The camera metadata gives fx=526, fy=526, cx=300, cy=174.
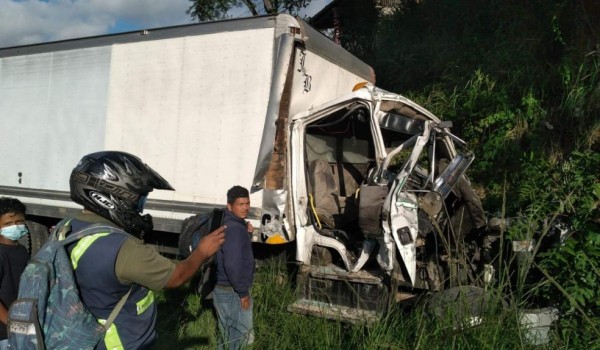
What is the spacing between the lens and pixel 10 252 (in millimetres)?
3375

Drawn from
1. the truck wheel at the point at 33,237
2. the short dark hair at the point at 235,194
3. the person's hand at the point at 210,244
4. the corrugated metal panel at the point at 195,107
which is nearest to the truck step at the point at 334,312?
the short dark hair at the point at 235,194

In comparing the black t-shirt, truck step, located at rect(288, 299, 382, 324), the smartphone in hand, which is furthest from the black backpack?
the black t-shirt

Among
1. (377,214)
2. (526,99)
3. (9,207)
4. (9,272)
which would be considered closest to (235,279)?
(377,214)

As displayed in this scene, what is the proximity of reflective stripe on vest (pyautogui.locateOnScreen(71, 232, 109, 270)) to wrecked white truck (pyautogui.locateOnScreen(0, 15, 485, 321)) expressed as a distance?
8.25 feet

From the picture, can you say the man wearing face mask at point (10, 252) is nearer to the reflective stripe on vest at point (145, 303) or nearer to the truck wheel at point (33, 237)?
the reflective stripe on vest at point (145, 303)

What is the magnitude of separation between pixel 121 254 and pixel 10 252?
5.54 feet

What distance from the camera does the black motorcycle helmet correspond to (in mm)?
2293

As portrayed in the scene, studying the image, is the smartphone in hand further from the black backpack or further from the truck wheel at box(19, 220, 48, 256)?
the truck wheel at box(19, 220, 48, 256)

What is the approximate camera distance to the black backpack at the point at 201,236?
446cm

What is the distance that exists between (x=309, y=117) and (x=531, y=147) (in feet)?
14.3

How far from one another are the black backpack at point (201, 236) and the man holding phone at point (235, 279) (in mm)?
156

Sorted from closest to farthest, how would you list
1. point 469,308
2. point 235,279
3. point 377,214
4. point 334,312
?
1. point 469,308
2. point 235,279
3. point 334,312
4. point 377,214

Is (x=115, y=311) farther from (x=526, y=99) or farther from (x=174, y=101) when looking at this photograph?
(x=526, y=99)

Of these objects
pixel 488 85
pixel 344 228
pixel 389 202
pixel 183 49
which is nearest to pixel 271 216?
pixel 344 228
